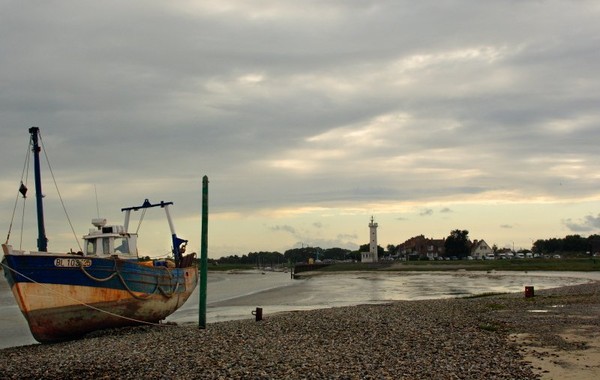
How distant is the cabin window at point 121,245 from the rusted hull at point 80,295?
2018 millimetres

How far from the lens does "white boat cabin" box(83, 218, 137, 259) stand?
88.3ft

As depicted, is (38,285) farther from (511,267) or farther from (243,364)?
(511,267)

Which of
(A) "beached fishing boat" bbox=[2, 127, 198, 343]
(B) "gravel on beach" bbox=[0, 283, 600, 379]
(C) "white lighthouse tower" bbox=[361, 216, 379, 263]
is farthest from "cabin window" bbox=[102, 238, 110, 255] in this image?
(C) "white lighthouse tower" bbox=[361, 216, 379, 263]

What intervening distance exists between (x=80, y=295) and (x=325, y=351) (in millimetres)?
11825

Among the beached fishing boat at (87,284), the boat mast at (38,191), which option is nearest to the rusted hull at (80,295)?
the beached fishing boat at (87,284)

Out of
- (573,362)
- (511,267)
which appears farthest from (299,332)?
(511,267)

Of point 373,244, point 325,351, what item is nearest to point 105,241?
point 325,351

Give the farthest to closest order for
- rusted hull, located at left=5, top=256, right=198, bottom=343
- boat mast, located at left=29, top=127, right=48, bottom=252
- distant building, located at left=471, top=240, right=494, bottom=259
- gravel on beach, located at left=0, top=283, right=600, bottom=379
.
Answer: distant building, located at left=471, top=240, right=494, bottom=259 → boat mast, located at left=29, top=127, right=48, bottom=252 → rusted hull, located at left=5, top=256, right=198, bottom=343 → gravel on beach, located at left=0, top=283, right=600, bottom=379

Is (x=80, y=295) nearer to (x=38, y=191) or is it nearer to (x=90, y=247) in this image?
(x=90, y=247)

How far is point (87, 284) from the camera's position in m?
23.2

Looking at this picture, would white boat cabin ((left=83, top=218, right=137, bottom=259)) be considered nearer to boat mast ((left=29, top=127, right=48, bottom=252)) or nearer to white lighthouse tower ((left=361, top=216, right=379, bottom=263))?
boat mast ((left=29, top=127, right=48, bottom=252))

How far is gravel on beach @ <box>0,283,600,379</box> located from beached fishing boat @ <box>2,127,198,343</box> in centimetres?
105

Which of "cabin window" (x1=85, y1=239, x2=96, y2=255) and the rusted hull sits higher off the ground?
"cabin window" (x1=85, y1=239, x2=96, y2=255)

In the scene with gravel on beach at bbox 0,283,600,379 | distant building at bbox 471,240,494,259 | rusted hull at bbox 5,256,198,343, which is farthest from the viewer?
distant building at bbox 471,240,494,259
